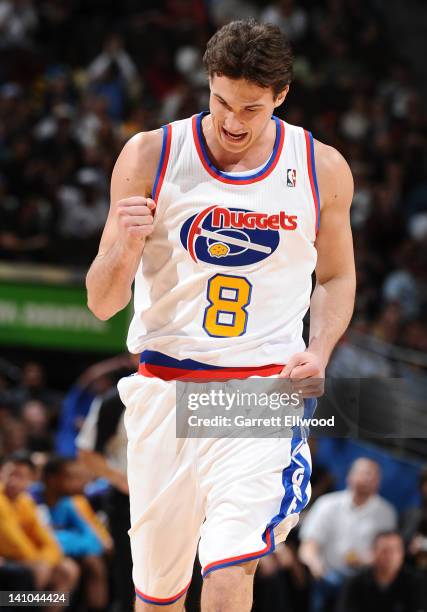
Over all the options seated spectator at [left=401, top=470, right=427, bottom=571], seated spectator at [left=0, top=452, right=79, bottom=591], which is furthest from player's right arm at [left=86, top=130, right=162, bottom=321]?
seated spectator at [left=401, top=470, right=427, bottom=571]

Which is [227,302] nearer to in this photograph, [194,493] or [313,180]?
[313,180]

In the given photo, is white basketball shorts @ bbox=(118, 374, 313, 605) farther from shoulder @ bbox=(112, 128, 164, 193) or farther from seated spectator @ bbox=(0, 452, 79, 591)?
seated spectator @ bbox=(0, 452, 79, 591)

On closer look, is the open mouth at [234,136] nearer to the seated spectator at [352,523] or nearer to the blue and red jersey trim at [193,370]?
the blue and red jersey trim at [193,370]

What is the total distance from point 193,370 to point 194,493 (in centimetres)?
49

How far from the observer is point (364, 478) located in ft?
31.9

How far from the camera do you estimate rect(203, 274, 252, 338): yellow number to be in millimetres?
4359

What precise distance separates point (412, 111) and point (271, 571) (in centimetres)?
942

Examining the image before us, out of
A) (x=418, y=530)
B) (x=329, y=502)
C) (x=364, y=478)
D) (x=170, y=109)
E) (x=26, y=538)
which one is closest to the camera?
(x=26, y=538)

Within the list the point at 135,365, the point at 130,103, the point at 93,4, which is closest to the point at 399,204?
the point at 130,103

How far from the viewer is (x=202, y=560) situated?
412cm

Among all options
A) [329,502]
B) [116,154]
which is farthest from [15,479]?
[116,154]

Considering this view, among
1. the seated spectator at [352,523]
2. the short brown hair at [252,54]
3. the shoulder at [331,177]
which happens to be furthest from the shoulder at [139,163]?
the seated spectator at [352,523]

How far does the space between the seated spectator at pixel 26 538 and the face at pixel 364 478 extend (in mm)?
2636

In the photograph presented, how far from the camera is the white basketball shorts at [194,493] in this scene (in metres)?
4.11
